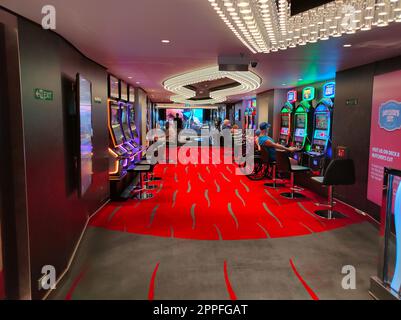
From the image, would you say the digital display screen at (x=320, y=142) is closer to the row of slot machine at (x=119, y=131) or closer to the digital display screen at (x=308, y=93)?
the digital display screen at (x=308, y=93)

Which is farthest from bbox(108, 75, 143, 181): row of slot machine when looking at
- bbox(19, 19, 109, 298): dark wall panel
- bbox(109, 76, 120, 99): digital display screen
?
bbox(19, 19, 109, 298): dark wall panel

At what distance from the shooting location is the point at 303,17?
259 centimetres

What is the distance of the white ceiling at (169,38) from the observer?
2648 mm

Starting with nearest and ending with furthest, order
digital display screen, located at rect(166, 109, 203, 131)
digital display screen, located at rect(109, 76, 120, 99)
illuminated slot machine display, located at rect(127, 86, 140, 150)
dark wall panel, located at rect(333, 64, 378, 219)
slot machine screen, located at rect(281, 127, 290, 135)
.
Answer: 1. dark wall panel, located at rect(333, 64, 378, 219)
2. digital display screen, located at rect(109, 76, 120, 99)
3. illuminated slot machine display, located at rect(127, 86, 140, 150)
4. slot machine screen, located at rect(281, 127, 290, 135)
5. digital display screen, located at rect(166, 109, 203, 131)

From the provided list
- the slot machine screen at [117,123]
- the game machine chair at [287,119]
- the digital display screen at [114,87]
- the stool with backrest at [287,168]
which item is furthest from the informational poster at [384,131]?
the digital display screen at [114,87]

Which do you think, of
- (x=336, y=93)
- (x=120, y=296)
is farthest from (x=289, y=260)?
(x=336, y=93)

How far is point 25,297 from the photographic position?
8.43ft

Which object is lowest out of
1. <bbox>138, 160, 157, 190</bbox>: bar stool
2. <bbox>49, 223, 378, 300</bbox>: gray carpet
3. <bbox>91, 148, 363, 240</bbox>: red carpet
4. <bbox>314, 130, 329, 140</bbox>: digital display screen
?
<bbox>49, 223, 378, 300</bbox>: gray carpet

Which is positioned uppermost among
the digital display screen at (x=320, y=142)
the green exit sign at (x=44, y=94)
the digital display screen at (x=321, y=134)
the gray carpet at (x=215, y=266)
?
the green exit sign at (x=44, y=94)

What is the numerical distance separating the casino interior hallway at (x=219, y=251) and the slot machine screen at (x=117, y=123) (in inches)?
60.3

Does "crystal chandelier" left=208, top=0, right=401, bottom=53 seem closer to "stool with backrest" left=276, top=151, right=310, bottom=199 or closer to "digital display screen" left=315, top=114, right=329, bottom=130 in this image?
"stool with backrest" left=276, top=151, right=310, bottom=199

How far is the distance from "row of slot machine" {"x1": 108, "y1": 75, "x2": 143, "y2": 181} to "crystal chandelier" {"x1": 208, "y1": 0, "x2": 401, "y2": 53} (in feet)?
13.1

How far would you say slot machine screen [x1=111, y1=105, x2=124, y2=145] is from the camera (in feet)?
21.8
